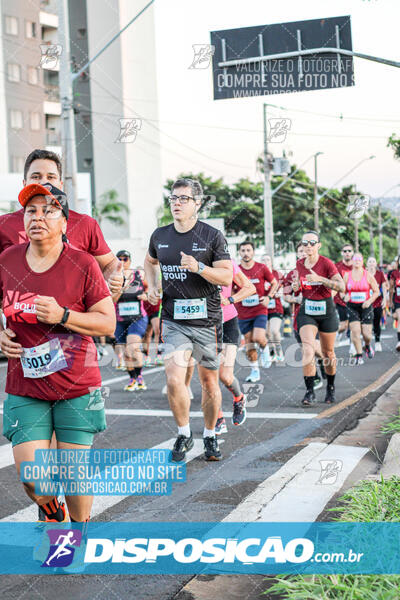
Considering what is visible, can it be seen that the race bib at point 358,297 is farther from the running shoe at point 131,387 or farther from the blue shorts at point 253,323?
the running shoe at point 131,387

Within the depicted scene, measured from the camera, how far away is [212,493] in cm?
542

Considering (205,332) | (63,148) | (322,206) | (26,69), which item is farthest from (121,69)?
(205,332)

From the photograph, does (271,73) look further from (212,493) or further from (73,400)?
(73,400)

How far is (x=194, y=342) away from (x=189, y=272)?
22.7 inches

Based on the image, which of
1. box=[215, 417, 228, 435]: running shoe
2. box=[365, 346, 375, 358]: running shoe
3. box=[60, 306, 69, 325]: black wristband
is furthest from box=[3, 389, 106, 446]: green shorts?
box=[365, 346, 375, 358]: running shoe

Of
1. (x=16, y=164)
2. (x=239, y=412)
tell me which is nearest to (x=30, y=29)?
(x=16, y=164)

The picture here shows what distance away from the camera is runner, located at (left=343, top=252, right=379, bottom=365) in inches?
571

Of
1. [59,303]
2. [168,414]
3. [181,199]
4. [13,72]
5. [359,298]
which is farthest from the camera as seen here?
[13,72]

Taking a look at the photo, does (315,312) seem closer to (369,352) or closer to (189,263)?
(189,263)

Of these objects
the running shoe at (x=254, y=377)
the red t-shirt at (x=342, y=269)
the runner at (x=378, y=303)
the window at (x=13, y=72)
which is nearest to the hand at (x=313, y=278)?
the running shoe at (x=254, y=377)

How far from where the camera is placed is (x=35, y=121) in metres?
56.1

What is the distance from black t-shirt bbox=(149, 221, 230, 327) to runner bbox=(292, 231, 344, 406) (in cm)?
330

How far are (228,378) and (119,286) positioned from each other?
3699 millimetres

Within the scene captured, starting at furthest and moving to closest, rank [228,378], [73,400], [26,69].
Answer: [26,69] → [228,378] → [73,400]
